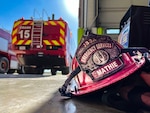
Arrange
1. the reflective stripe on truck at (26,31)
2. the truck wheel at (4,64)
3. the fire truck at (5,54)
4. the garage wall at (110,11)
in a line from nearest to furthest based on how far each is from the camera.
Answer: the garage wall at (110,11) → the reflective stripe on truck at (26,31) → the truck wheel at (4,64) → the fire truck at (5,54)

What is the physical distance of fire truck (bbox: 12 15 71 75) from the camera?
22.9 feet

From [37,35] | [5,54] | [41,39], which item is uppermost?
[37,35]

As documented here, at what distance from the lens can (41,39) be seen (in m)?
7.01

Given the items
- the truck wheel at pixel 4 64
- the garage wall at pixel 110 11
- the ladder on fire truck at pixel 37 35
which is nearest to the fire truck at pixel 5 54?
the truck wheel at pixel 4 64

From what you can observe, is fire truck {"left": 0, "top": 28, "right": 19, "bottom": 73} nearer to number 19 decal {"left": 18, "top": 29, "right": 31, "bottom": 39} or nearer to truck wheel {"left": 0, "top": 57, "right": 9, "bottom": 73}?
truck wheel {"left": 0, "top": 57, "right": 9, "bottom": 73}

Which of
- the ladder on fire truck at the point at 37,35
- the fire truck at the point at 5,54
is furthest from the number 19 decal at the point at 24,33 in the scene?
the fire truck at the point at 5,54

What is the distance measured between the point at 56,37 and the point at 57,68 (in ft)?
4.21

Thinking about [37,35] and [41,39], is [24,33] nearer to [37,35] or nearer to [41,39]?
[37,35]

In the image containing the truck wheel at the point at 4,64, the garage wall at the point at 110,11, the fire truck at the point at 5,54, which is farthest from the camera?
the fire truck at the point at 5,54

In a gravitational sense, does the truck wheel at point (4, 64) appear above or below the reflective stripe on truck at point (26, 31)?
below

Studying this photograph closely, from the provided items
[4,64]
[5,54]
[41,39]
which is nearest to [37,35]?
[41,39]

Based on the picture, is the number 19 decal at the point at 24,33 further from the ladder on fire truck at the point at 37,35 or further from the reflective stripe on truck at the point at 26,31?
the ladder on fire truck at the point at 37,35

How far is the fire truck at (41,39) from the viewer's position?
6.98 metres

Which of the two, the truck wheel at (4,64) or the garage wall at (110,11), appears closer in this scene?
the garage wall at (110,11)
